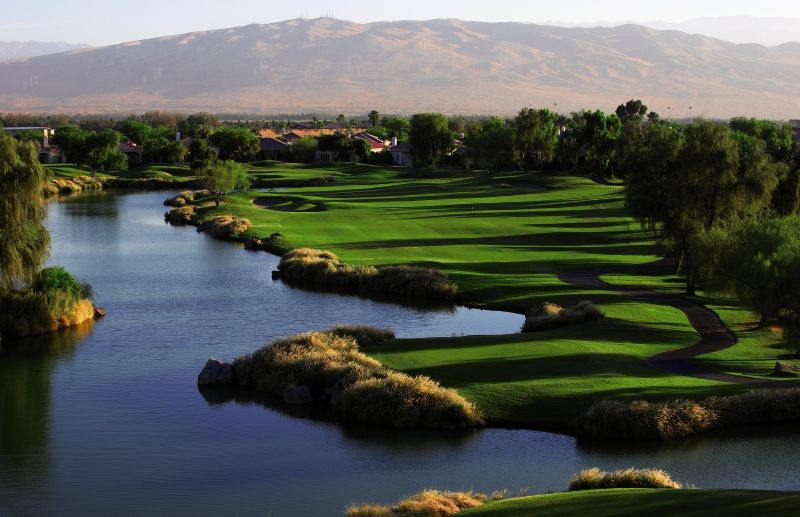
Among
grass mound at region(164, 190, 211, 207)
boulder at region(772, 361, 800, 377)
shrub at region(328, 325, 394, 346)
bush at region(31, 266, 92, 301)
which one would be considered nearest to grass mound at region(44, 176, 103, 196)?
grass mound at region(164, 190, 211, 207)

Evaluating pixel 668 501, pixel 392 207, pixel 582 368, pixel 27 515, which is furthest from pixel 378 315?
pixel 392 207

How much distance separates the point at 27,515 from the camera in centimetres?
2988

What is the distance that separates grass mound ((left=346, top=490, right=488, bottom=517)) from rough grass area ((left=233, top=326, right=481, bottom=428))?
7.84 metres

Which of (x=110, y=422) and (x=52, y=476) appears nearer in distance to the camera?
(x=52, y=476)

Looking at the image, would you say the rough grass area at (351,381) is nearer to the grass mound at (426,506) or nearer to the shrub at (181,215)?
the grass mound at (426,506)

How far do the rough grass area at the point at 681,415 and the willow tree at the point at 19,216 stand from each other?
3005 cm

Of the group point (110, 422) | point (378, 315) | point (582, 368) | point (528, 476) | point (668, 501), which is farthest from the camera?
point (378, 315)

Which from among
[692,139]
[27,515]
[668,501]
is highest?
[692,139]

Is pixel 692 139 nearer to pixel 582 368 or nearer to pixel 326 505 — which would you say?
pixel 582 368

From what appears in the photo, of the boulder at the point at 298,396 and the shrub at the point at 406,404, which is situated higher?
the shrub at the point at 406,404

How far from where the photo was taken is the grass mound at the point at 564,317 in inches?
1989

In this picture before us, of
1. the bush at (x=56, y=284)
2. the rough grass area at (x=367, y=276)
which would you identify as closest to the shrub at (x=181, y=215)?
the rough grass area at (x=367, y=276)

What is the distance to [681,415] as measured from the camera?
3550 cm

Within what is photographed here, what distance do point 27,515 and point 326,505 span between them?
27.4ft
